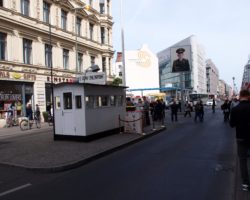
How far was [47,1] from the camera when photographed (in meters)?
34.9

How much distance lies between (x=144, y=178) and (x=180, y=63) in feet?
114

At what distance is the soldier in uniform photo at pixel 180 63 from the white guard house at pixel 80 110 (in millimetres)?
26000

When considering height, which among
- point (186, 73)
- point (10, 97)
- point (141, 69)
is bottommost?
point (10, 97)

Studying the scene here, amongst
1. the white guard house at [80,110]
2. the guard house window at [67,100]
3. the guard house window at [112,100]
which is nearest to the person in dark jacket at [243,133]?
the white guard house at [80,110]

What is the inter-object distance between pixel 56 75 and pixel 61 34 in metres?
4.53

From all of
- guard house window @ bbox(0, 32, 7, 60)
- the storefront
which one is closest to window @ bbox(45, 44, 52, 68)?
the storefront

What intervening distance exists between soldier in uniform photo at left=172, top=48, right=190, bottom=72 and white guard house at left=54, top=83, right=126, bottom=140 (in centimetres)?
2600

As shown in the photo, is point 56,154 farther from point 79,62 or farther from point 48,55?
point 79,62

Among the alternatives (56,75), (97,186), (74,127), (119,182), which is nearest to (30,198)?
(97,186)

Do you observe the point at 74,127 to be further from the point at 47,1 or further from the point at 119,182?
the point at 47,1

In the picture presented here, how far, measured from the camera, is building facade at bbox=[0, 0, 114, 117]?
1134 inches

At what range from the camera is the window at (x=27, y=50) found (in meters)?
31.2

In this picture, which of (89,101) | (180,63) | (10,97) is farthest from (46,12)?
(89,101)

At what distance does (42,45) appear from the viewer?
33500 mm
